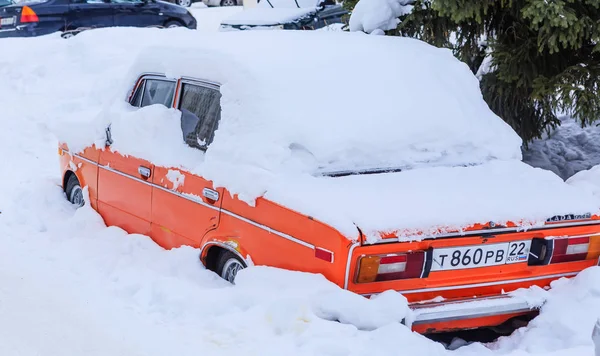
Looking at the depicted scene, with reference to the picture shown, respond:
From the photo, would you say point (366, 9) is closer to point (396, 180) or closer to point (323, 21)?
point (396, 180)

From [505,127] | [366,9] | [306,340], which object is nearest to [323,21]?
→ [366,9]

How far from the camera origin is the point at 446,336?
175 inches

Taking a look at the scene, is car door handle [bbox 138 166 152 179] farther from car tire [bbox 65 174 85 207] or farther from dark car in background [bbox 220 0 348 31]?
dark car in background [bbox 220 0 348 31]

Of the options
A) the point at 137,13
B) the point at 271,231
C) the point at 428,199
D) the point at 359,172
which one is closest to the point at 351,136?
the point at 359,172

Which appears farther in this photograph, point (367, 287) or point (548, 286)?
point (548, 286)

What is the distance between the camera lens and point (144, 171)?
209 inches

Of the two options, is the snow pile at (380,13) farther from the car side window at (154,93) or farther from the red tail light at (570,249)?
the red tail light at (570,249)

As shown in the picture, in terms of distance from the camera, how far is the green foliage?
6164mm

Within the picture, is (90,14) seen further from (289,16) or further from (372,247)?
(372,247)

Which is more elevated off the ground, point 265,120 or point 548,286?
point 265,120

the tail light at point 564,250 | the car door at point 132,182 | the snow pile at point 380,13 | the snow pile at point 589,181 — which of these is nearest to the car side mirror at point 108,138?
the car door at point 132,182

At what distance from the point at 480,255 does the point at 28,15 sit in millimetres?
12561

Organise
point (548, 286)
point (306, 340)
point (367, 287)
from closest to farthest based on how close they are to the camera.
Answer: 1. point (306, 340)
2. point (367, 287)
3. point (548, 286)

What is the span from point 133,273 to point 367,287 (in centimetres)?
173
